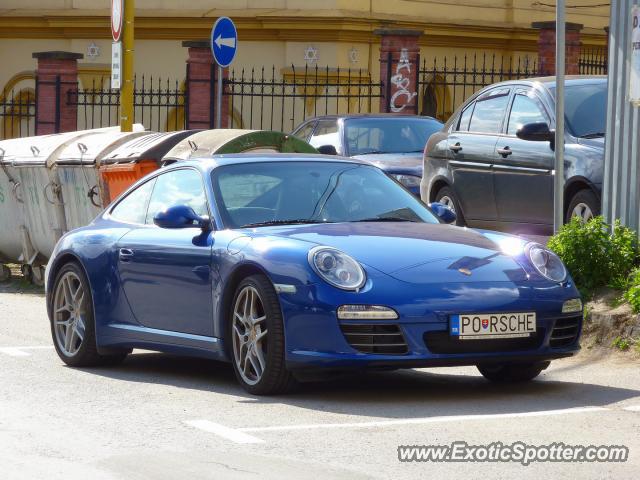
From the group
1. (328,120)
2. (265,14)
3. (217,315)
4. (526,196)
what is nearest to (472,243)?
(217,315)

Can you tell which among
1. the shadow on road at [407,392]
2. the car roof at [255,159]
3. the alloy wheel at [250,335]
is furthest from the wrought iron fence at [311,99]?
the alloy wheel at [250,335]

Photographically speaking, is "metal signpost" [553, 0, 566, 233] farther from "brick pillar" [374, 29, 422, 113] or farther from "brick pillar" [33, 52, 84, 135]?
"brick pillar" [33, 52, 84, 135]

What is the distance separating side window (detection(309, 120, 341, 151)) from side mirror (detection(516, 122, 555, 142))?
21.8 feet

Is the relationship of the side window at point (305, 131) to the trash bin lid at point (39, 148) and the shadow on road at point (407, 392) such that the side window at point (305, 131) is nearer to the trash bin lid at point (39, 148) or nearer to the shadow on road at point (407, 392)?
the trash bin lid at point (39, 148)

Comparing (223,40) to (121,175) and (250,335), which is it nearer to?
(121,175)

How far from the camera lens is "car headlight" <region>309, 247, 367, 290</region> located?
8.02 m

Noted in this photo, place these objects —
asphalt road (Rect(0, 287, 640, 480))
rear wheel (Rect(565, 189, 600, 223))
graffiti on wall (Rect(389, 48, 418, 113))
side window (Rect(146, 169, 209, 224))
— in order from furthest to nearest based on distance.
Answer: graffiti on wall (Rect(389, 48, 418, 113)), rear wheel (Rect(565, 189, 600, 223)), side window (Rect(146, 169, 209, 224)), asphalt road (Rect(0, 287, 640, 480))

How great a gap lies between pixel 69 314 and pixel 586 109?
5349mm

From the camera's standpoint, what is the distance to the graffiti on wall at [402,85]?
28.7 meters

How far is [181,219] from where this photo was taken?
899 centimetres

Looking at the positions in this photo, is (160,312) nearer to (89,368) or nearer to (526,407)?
(89,368)

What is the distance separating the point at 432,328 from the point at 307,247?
0.79 m

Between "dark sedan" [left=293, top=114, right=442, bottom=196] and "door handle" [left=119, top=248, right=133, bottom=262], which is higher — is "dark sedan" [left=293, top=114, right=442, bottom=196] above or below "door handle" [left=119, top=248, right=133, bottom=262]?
above

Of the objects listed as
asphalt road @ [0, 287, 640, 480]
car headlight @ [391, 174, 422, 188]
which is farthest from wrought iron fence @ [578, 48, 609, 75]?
asphalt road @ [0, 287, 640, 480]
